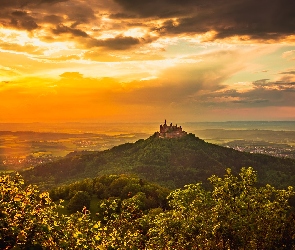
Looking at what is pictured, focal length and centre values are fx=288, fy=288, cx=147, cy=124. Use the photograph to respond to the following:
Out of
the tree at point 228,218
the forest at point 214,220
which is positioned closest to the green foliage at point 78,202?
the forest at point 214,220

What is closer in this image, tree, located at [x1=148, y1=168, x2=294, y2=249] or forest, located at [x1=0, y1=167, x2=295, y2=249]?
forest, located at [x1=0, y1=167, x2=295, y2=249]

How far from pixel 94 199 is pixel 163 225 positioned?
116387mm

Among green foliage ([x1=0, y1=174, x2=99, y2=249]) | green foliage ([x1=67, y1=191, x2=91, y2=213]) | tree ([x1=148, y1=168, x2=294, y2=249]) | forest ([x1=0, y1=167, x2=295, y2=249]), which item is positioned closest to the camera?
green foliage ([x1=0, y1=174, x2=99, y2=249])

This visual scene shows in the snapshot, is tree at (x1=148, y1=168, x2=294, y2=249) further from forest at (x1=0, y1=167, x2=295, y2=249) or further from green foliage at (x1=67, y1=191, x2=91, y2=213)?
green foliage at (x1=67, y1=191, x2=91, y2=213)

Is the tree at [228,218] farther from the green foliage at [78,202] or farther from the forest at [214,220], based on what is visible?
the green foliage at [78,202]

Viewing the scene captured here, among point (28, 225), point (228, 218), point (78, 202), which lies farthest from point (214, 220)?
point (78, 202)

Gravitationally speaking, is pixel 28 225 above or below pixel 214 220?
above

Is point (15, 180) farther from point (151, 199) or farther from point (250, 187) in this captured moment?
point (151, 199)

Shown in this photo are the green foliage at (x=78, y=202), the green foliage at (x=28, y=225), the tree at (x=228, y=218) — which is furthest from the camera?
the green foliage at (x=78, y=202)

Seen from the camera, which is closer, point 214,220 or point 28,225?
point 28,225

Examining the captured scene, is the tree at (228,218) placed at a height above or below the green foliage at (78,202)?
above

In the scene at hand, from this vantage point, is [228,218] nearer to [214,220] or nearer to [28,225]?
[214,220]

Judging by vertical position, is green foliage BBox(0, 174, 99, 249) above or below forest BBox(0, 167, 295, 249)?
above

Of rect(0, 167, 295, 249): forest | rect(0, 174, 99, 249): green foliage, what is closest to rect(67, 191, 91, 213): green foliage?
rect(0, 167, 295, 249): forest
